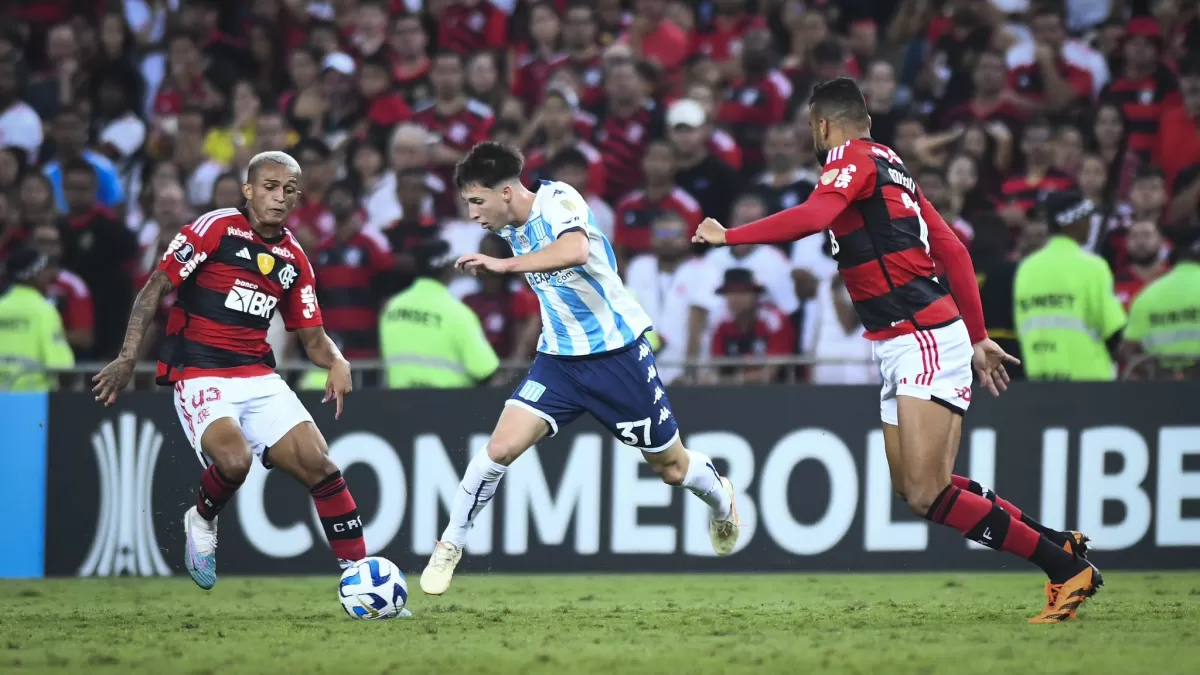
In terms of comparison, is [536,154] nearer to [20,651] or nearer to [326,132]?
[326,132]

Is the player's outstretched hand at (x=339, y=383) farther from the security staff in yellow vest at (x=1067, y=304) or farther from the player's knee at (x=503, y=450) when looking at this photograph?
the security staff in yellow vest at (x=1067, y=304)

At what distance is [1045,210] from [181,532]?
21.5 feet

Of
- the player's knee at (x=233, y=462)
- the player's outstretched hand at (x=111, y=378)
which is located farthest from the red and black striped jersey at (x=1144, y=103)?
the player's outstretched hand at (x=111, y=378)

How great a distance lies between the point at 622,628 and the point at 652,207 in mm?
6026

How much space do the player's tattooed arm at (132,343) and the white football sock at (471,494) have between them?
1.83 meters

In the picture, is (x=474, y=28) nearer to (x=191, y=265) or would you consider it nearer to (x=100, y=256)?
(x=100, y=256)

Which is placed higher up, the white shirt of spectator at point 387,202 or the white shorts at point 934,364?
the white shirt of spectator at point 387,202

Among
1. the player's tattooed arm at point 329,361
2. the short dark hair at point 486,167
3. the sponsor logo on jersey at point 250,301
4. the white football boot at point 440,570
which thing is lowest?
the white football boot at point 440,570

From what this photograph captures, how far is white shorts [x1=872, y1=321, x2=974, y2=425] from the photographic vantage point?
26.5 ft

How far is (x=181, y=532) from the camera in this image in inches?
465

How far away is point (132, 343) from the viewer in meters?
8.74

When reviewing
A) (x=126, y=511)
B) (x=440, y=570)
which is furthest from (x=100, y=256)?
(x=440, y=570)

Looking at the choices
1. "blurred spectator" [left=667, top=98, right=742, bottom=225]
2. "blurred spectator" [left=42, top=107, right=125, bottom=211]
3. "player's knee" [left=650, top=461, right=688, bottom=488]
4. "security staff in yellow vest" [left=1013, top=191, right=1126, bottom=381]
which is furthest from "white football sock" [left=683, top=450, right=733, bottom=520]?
"blurred spectator" [left=42, top=107, right=125, bottom=211]

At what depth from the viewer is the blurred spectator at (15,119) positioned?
1680cm
